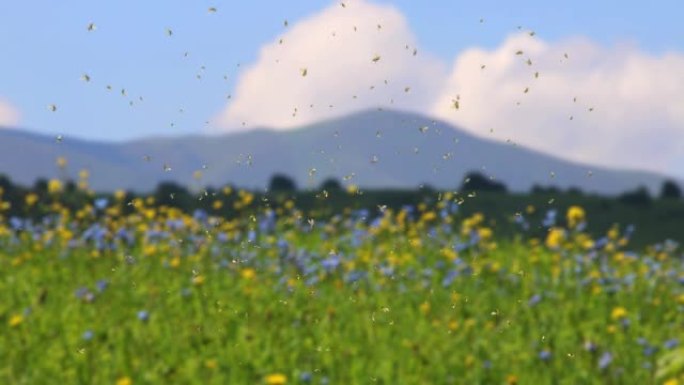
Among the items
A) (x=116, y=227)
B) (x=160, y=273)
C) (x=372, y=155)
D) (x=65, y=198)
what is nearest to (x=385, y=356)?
(x=372, y=155)

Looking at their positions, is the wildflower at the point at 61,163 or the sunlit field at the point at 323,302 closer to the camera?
the sunlit field at the point at 323,302

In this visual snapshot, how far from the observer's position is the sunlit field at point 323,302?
18.5 ft

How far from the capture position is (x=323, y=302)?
685 cm

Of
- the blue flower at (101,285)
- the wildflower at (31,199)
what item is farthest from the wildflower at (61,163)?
the blue flower at (101,285)

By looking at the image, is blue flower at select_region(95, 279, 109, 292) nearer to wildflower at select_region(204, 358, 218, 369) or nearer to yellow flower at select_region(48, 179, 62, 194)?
wildflower at select_region(204, 358, 218, 369)

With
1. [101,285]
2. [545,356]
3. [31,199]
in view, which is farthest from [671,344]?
[31,199]

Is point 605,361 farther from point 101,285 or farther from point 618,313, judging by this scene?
point 101,285

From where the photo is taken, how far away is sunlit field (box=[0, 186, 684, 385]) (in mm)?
5652

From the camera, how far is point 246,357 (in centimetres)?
571

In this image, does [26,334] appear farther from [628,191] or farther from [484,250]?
[628,191]

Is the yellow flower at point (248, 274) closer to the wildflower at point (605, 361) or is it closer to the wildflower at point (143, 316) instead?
the wildflower at point (143, 316)

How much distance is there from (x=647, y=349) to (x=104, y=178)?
144 m

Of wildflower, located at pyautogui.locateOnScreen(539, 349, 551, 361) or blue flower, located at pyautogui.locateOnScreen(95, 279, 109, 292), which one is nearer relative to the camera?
wildflower, located at pyautogui.locateOnScreen(539, 349, 551, 361)

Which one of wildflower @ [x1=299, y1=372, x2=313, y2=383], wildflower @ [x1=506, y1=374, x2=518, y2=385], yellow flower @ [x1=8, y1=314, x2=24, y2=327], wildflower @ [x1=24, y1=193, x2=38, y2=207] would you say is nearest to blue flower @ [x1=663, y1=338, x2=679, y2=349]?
wildflower @ [x1=506, y1=374, x2=518, y2=385]
